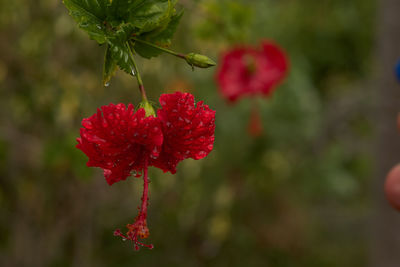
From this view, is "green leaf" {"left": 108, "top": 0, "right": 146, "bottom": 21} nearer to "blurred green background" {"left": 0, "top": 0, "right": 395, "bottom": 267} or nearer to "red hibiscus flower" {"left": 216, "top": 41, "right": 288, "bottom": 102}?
"blurred green background" {"left": 0, "top": 0, "right": 395, "bottom": 267}

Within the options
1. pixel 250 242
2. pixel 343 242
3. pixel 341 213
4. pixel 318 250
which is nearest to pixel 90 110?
pixel 250 242

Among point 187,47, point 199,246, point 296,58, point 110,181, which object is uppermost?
point 296,58

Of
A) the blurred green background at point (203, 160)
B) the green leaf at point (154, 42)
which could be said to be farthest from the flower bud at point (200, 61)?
the blurred green background at point (203, 160)

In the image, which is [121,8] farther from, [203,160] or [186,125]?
[203,160]

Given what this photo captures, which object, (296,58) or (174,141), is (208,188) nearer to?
(296,58)

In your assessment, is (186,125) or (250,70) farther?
(250,70)

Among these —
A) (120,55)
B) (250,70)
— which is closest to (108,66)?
(120,55)
